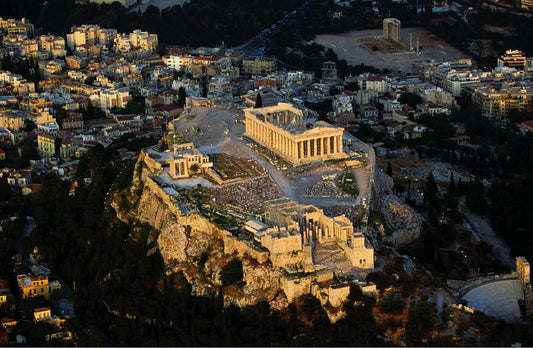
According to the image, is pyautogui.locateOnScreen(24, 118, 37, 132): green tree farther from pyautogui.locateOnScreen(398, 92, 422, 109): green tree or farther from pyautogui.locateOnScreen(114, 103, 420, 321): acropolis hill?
pyautogui.locateOnScreen(398, 92, 422, 109): green tree

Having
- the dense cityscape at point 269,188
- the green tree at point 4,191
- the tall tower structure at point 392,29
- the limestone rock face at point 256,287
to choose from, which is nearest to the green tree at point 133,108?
the dense cityscape at point 269,188

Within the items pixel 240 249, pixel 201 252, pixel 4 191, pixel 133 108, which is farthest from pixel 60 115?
pixel 240 249

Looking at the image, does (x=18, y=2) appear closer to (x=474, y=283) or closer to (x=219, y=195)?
(x=219, y=195)

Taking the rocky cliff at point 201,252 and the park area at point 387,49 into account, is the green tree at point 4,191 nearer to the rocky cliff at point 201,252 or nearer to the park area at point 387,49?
the rocky cliff at point 201,252

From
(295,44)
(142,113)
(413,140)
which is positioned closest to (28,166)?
(142,113)

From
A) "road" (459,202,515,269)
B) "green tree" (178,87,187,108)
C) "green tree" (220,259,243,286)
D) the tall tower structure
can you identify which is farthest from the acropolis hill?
the tall tower structure
